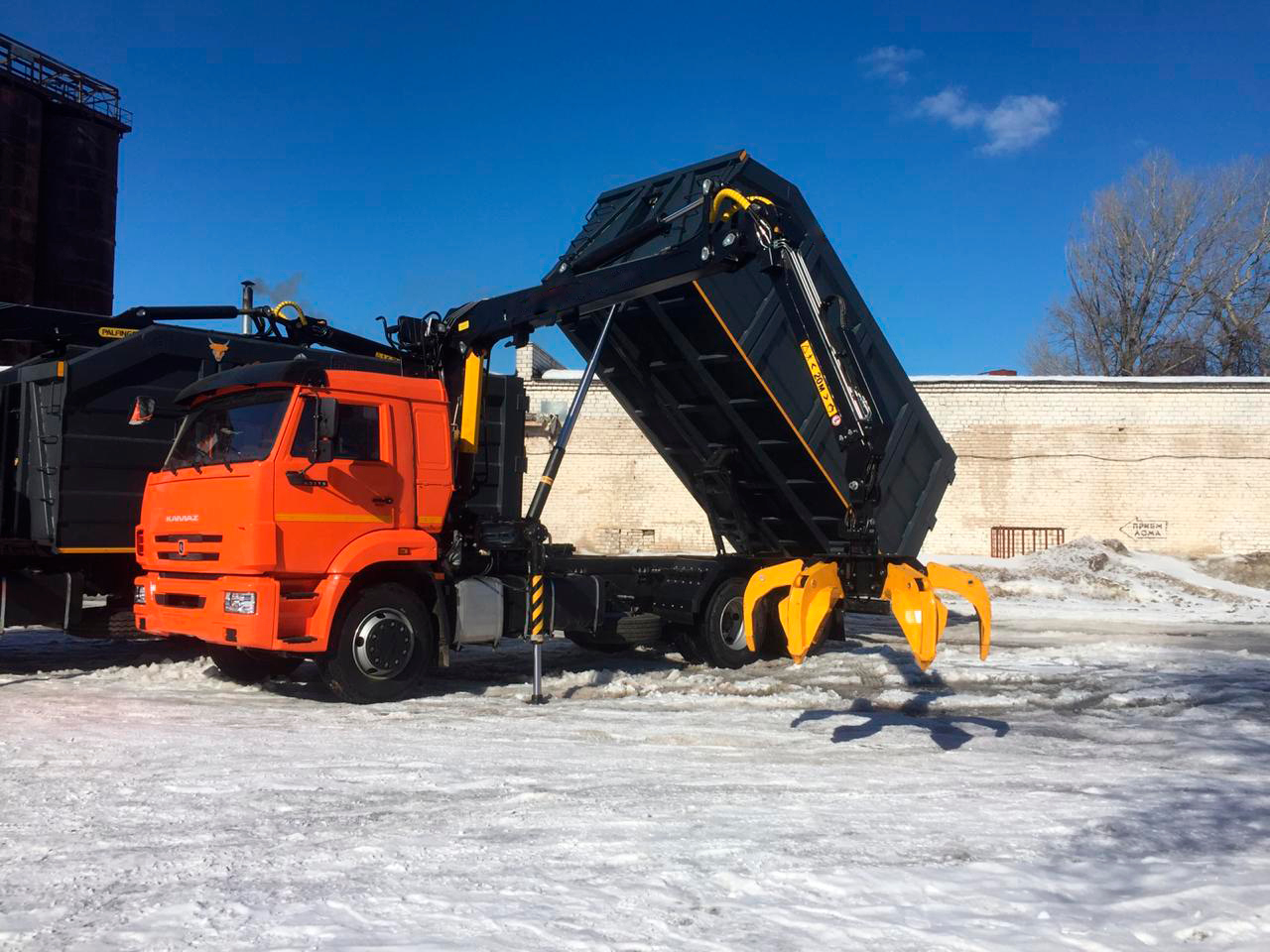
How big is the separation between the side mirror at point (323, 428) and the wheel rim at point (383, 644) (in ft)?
4.32

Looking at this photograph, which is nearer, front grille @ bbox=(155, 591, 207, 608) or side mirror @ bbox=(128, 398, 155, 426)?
front grille @ bbox=(155, 591, 207, 608)

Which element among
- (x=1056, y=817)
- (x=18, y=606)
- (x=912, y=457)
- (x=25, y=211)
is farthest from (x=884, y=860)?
(x=25, y=211)

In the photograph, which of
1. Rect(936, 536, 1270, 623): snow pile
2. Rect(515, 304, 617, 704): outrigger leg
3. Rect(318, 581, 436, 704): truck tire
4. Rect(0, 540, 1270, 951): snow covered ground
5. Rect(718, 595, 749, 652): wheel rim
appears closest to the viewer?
Rect(0, 540, 1270, 951): snow covered ground

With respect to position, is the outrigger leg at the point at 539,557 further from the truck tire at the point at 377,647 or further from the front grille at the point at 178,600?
the front grille at the point at 178,600

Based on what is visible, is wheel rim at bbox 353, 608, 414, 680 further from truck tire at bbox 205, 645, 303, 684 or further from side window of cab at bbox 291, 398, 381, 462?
truck tire at bbox 205, 645, 303, 684

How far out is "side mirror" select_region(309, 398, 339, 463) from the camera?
7.59 metres

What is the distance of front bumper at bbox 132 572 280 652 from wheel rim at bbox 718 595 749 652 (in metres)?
4.36

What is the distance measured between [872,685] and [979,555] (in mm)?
17027

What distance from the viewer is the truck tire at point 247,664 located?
906cm

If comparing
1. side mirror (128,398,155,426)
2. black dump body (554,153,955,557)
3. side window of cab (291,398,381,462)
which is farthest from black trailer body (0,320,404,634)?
black dump body (554,153,955,557)

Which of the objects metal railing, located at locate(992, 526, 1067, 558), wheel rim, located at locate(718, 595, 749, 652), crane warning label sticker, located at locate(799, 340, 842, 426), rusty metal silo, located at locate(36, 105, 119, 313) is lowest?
wheel rim, located at locate(718, 595, 749, 652)

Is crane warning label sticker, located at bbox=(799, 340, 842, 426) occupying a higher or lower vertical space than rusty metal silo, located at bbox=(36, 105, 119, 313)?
lower

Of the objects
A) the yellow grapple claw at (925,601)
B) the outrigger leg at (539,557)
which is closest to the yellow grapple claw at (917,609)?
the yellow grapple claw at (925,601)

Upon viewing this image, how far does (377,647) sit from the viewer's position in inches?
316
